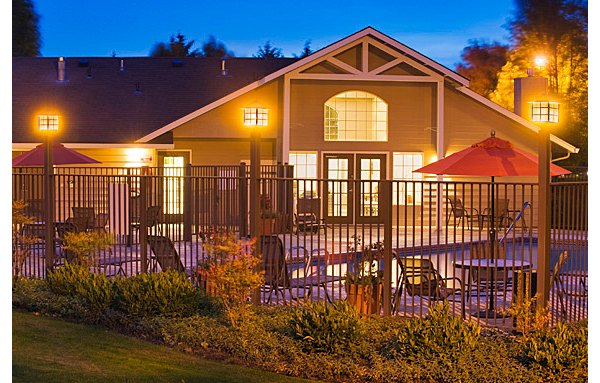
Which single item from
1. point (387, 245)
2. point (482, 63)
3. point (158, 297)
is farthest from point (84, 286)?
point (482, 63)

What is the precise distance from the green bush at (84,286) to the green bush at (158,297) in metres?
0.28

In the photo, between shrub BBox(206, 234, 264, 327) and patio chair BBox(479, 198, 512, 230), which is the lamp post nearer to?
shrub BBox(206, 234, 264, 327)

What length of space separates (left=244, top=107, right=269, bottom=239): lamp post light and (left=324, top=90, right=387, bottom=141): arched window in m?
12.8

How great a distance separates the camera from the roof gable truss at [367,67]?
24406 millimetres

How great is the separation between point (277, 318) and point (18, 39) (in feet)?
144

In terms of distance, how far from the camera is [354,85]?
24.8 m

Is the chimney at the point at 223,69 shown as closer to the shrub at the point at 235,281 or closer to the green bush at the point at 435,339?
the shrub at the point at 235,281

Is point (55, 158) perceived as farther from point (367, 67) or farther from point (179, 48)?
point (179, 48)

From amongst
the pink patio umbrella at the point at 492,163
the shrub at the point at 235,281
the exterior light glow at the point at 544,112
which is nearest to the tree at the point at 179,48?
the pink patio umbrella at the point at 492,163

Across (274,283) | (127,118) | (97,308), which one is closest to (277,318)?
(274,283)

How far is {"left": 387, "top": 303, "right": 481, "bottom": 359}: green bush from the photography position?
8555 mm

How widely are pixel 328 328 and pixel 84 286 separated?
154 inches

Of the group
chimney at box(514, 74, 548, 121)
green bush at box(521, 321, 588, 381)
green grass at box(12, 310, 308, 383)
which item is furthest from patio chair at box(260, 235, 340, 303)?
chimney at box(514, 74, 548, 121)

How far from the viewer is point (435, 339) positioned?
8.59 m
